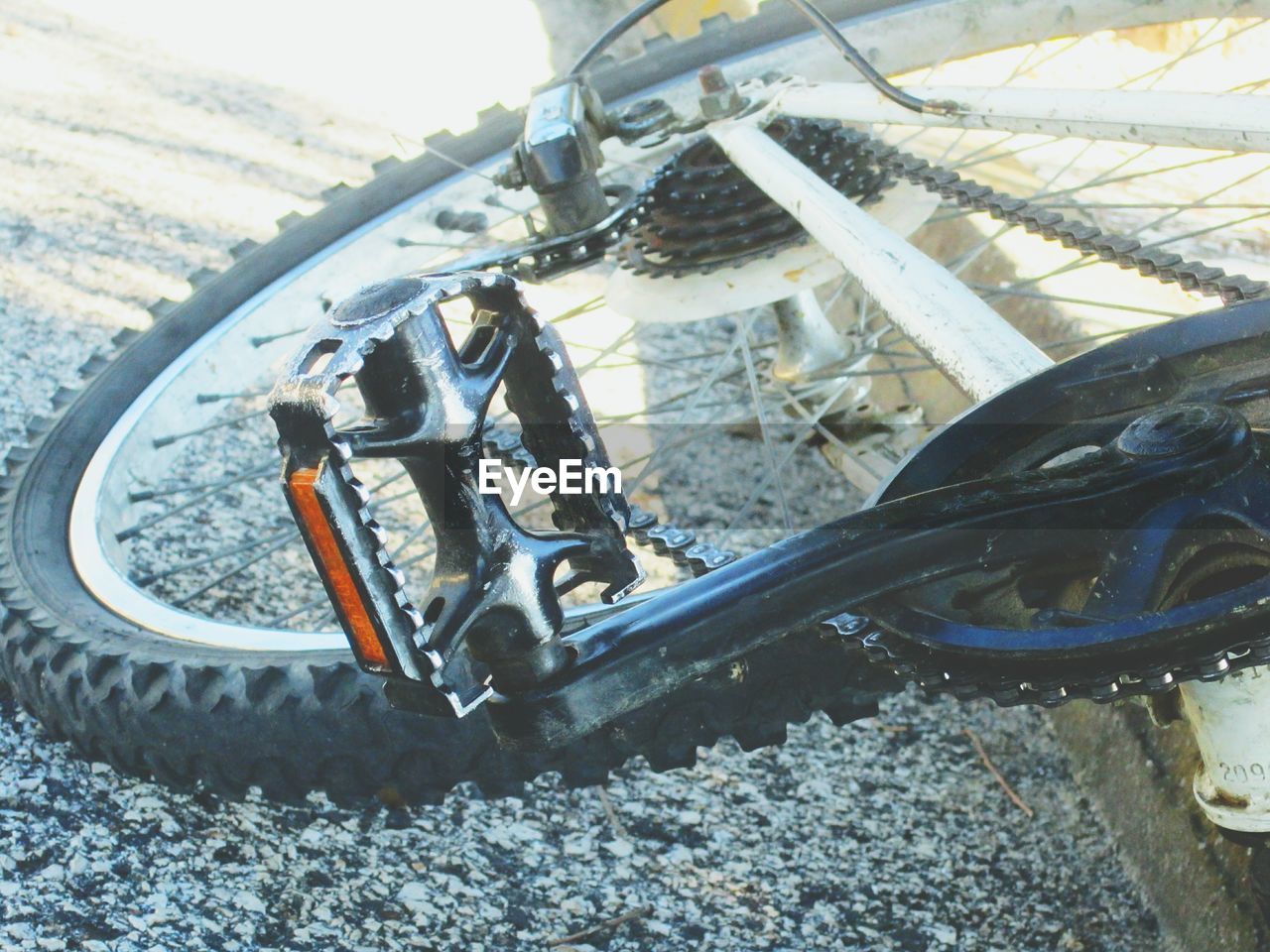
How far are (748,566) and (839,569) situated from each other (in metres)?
0.06

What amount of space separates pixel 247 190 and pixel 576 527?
7.37 ft

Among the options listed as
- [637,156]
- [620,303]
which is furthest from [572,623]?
[637,156]

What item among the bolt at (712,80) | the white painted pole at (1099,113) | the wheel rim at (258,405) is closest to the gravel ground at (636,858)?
the wheel rim at (258,405)

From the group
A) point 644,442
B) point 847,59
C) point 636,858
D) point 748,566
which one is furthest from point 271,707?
point 644,442

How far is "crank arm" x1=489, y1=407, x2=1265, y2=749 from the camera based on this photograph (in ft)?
2.75

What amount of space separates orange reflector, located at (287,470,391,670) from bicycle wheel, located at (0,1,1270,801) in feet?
1.15

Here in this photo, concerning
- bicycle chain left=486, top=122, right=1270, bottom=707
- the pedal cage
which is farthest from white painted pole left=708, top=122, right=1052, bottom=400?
the pedal cage

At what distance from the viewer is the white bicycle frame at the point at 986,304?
3.06ft

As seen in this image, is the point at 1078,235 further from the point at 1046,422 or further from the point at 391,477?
the point at 391,477

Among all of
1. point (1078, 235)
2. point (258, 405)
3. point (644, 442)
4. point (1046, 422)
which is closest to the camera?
point (1046, 422)

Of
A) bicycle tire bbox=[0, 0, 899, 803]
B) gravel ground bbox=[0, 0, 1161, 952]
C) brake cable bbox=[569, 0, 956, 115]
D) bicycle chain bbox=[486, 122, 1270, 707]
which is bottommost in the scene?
gravel ground bbox=[0, 0, 1161, 952]

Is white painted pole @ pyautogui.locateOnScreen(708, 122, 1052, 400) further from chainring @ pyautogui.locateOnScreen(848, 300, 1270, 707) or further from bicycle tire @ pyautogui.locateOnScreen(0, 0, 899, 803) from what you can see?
bicycle tire @ pyautogui.locateOnScreen(0, 0, 899, 803)

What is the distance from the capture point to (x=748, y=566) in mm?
852

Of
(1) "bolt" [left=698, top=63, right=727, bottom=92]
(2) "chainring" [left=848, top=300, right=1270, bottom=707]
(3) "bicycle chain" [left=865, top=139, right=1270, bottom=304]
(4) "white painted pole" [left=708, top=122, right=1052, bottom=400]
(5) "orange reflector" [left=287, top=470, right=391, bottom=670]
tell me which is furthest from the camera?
(1) "bolt" [left=698, top=63, right=727, bottom=92]
